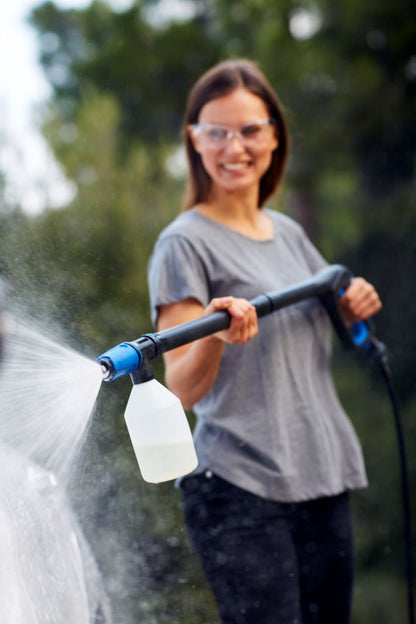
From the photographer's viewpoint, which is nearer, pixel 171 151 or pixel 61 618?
pixel 61 618

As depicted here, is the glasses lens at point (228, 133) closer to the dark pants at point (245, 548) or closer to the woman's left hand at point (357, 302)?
the woman's left hand at point (357, 302)

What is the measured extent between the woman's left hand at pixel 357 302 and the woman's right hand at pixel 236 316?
20.0 inches

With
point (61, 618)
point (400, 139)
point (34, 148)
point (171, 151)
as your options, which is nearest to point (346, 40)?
point (400, 139)

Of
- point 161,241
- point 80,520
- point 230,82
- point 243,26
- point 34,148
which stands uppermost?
point 243,26

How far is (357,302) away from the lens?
1.78 metres

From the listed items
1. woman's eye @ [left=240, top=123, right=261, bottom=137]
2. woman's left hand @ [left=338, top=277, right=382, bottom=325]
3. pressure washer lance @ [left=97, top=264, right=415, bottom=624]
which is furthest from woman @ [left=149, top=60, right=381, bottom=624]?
pressure washer lance @ [left=97, top=264, right=415, bottom=624]

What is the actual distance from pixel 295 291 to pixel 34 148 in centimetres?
236

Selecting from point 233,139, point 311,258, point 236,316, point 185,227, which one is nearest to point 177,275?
point 185,227

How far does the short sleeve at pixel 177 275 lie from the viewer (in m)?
1.46

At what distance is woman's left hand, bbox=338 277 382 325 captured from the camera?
1.78 m

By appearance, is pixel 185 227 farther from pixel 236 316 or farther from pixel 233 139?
pixel 236 316

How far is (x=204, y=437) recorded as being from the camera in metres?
1.57

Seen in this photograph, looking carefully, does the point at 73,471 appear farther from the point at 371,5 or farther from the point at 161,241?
the point at 371,5

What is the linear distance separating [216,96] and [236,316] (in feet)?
1.93
